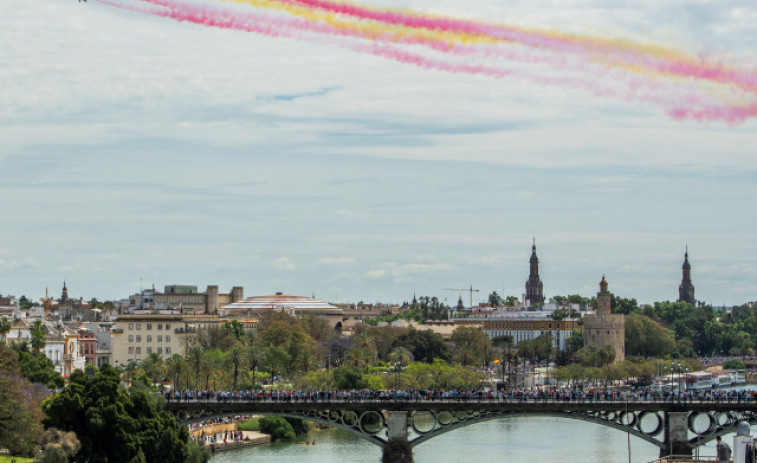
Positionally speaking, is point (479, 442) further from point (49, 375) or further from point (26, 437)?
point (26, 437)

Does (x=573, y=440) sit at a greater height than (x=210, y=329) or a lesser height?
lesser

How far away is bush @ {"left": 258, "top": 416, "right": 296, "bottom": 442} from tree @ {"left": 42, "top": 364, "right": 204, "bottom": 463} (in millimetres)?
41832

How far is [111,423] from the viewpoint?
85.0m

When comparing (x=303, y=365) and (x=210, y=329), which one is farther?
(x=210, y=329)

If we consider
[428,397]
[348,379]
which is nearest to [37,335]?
[348,379]

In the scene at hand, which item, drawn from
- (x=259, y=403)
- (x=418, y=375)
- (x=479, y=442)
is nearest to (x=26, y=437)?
(x=259, y=403)

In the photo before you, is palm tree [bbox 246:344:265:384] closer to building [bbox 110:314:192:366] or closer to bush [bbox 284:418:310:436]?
bush [bbox 284:418:310:436]

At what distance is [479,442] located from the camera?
128 metres

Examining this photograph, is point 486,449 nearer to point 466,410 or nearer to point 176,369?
point 466,410

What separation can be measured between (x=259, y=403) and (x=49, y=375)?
31.8 meters

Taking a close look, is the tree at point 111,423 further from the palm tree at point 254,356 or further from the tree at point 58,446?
the palm tree at point 254,356

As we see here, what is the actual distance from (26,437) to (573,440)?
197 ft

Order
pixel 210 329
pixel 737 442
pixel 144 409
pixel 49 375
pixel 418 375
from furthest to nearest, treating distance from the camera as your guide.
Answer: pixel 210 329
pixel 418 375
pixel 49 375
pixel 144 409
pixel 737 442

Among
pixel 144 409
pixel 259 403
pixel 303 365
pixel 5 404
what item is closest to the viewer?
pixel 5 404
